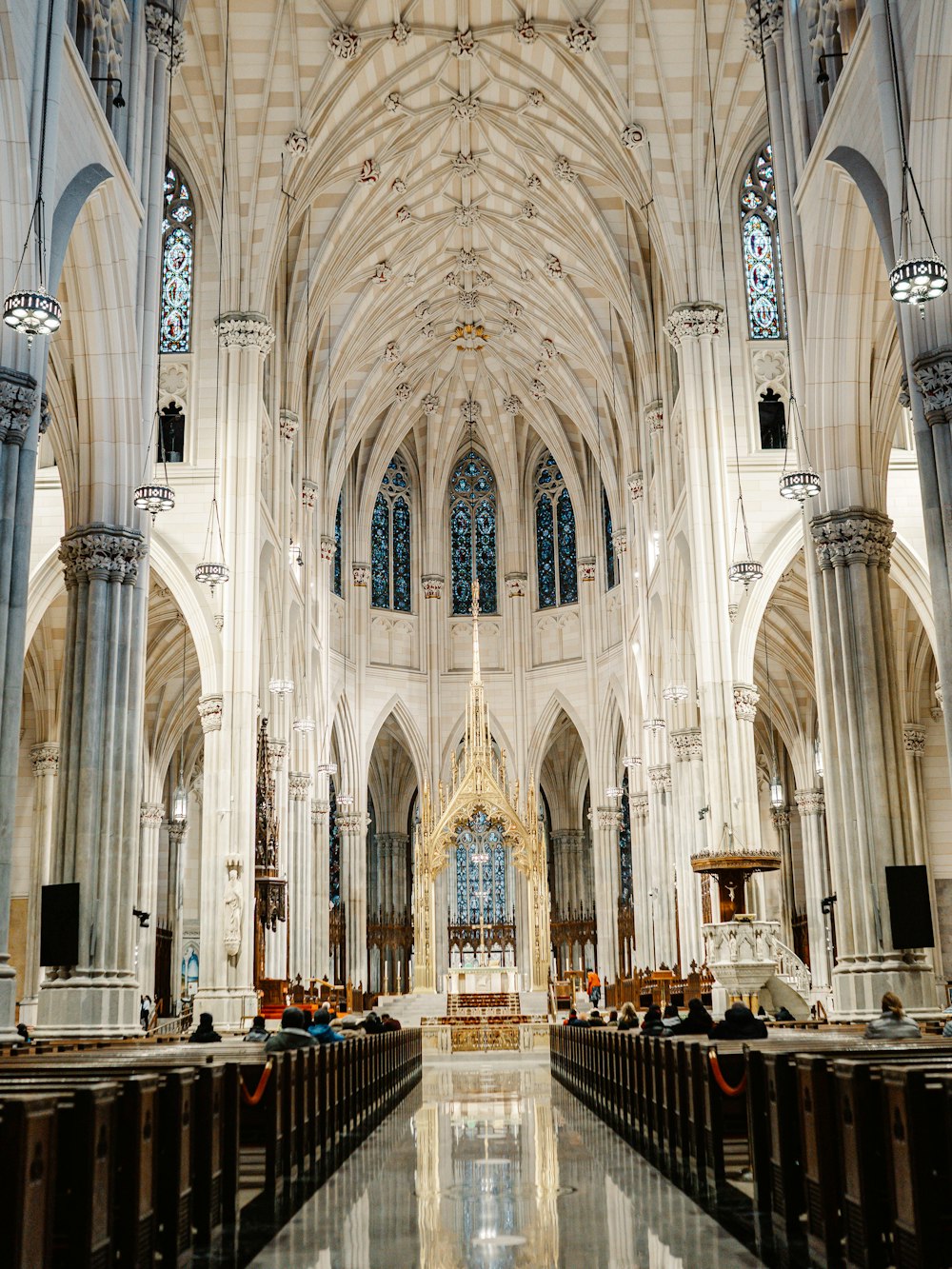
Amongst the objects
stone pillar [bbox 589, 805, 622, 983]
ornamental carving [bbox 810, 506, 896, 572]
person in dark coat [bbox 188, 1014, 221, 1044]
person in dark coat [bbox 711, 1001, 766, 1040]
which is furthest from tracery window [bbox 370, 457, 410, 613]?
person in dark coat [bbox 711, 1001, 766, 1040]

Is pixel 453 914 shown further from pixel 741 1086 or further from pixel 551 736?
pixel 741 1086

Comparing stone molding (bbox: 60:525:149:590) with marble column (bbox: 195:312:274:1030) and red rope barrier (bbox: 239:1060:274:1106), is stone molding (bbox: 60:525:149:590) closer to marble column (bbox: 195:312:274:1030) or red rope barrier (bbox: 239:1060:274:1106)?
marble column (bbox: 195:312:274:1030)

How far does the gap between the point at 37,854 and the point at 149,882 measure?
6.27 metres

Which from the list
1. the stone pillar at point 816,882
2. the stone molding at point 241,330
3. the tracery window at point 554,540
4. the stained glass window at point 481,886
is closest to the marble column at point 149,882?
the stained glass window at point 481,886

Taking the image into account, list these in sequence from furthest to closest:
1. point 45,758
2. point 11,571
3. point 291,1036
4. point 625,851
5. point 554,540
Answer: point 554,540 → point 625,851 → point 45,758 → point 11,571 → point 291,1036

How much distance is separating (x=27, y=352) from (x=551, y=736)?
36342 mm

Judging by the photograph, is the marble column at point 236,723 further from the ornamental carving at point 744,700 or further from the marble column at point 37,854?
the ornamental carving at point 744,700

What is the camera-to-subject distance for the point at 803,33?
17.1 meters

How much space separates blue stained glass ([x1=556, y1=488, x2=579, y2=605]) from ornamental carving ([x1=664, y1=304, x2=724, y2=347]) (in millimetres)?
18783

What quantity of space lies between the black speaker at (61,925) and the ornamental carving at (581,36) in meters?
20.3

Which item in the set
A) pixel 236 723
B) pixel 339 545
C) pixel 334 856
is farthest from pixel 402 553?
pixel 236 723

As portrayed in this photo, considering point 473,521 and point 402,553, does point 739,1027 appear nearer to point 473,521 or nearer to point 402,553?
point 402,553

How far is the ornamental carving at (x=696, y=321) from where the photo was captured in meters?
26.3

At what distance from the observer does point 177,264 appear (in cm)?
2748
